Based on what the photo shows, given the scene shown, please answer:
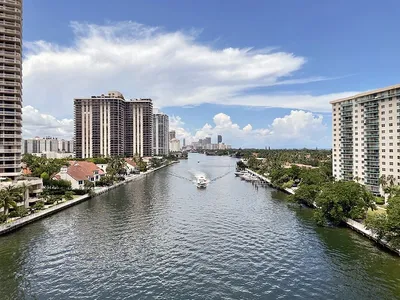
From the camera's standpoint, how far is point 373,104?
246 ft

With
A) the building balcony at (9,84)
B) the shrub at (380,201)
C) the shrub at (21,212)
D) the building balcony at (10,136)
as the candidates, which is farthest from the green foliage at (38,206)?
the shrub at (380,201)

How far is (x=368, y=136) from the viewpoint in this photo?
7656 cm

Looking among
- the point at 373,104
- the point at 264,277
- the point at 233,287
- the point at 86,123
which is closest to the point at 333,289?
the point at 264,277

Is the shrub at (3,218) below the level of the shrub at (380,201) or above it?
above

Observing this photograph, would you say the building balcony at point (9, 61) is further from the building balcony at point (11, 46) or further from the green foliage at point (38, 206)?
Answer: the green foliage at point (38, 206)

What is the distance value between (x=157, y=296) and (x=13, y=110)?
55.6 metres

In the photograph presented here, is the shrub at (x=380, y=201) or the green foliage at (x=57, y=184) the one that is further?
the green foliage at (x=57, y=184)

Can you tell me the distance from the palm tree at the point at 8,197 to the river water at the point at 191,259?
4.98 metres

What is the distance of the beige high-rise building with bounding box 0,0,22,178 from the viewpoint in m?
63.0

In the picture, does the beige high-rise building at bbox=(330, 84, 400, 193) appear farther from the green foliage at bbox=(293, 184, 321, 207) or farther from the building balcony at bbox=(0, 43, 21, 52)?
the building balcony at bbox=(0, 43, 21, 52)

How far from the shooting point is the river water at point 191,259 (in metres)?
27.9

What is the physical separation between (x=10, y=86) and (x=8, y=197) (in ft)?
91.2

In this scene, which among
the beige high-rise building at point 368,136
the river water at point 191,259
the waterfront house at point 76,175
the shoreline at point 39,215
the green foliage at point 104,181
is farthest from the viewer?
the green foliage at point 104,181

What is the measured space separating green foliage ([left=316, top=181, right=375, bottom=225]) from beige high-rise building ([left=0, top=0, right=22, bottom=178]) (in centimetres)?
5887
